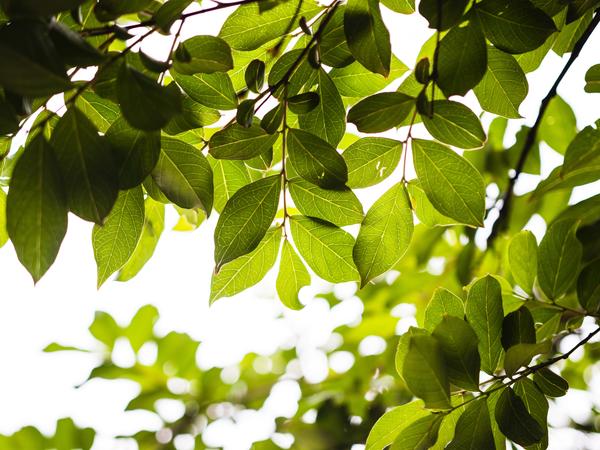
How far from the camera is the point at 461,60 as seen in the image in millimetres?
428

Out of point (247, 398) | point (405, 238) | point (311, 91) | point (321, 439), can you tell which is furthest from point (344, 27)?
point (247, 398)

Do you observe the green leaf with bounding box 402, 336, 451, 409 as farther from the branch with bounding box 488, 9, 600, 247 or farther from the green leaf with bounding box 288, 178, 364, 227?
the branch with bounding box 488, 9, 600, 247

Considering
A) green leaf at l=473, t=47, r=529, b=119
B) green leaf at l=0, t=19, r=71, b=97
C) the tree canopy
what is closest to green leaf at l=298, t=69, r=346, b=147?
the tree canopy

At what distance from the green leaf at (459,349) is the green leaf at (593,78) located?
0.72 feet

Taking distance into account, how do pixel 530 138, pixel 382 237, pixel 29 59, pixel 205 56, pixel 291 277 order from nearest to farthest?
1. pixel 29 59
2. pixel 205 56
3. pixel 382 237
4. pixel 291 277
5. pixel 530 138

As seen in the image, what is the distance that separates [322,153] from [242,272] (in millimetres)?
160

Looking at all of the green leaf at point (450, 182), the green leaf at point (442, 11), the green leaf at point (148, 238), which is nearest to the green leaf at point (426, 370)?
the green leaf at point (450, 182)

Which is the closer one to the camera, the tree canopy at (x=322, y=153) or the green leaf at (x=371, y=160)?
the tree canopy at (x=322, y=153)

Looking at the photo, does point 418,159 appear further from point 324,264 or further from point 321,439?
point 321,439

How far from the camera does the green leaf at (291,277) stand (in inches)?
24.2

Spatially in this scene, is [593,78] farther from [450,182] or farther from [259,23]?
[259,23]

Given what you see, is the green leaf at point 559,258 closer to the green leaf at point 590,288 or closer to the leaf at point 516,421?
the green leaf at point 590,288

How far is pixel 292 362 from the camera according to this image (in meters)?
1.43

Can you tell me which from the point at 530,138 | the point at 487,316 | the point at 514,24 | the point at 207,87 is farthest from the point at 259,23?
the point at 530,138
